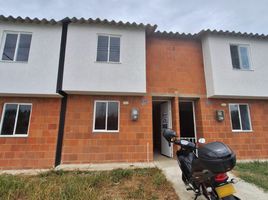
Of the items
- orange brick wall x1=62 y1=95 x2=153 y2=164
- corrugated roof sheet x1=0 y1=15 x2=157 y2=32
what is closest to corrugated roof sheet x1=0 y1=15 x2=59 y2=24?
corrugated roof sheet x1=0 y1=15 x2=157 y2=32

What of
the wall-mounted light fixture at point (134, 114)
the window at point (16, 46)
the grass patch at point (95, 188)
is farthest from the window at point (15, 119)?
the wall-mounted light fixture at point (134, 114)

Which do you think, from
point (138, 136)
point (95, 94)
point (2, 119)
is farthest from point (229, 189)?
point (2, 119)

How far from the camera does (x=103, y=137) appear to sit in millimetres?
6855

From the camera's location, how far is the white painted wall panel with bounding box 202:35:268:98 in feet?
24.0

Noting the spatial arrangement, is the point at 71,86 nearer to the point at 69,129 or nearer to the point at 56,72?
the point at 56,72

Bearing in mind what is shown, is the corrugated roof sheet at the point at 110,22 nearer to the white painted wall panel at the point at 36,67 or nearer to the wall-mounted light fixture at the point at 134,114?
the white painted wall panel at the point at 36,67

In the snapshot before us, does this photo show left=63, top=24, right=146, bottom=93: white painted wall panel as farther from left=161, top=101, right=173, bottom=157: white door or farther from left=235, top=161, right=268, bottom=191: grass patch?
left=235, top=161, right=268, bottom=191: grass patch

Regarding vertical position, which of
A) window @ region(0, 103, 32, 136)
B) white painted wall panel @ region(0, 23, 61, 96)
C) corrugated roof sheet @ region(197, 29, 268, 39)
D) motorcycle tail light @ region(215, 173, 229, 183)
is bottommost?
motorcycle tail light @ region(215, 173, 229, 183)

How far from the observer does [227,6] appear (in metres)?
8.94

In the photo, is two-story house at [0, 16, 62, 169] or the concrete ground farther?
two-story house at [0, 16, 62, 169]

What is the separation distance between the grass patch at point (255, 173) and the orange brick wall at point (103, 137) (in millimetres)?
3420

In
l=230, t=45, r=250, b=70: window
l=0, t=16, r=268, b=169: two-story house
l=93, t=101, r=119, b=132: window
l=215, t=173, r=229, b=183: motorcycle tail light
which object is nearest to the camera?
l=215, t=173, r=229, b=183: motorcycle tail light

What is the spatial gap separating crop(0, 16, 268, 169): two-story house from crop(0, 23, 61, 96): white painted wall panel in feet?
0.13

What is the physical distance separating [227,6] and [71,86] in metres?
9.72
